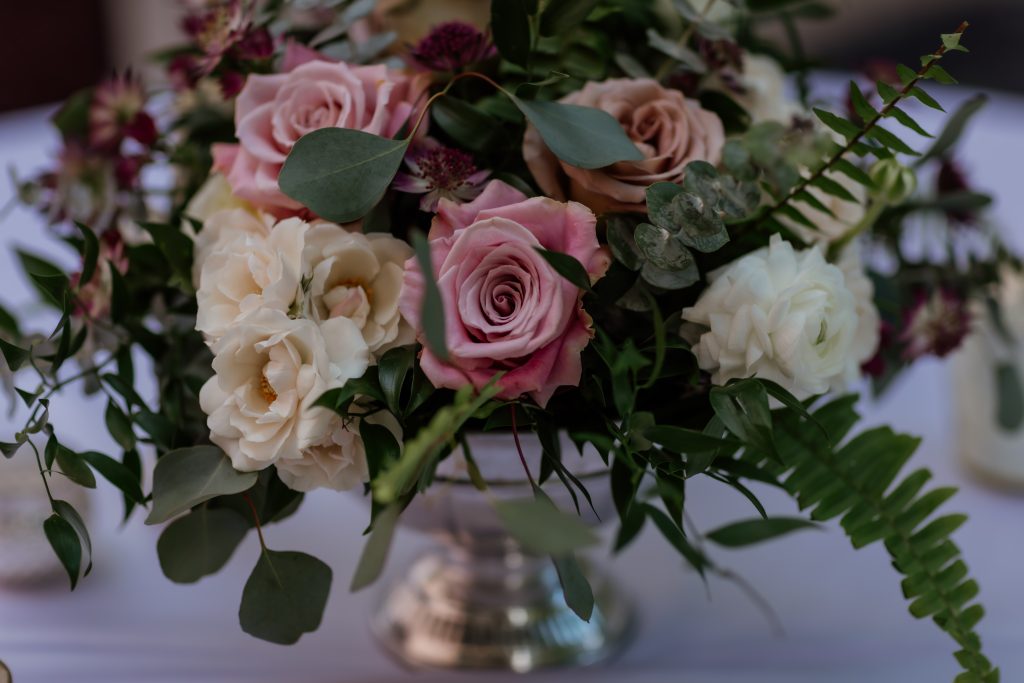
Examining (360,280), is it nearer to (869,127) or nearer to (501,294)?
(501,294)

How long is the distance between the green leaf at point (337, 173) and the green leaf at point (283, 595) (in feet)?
0.55

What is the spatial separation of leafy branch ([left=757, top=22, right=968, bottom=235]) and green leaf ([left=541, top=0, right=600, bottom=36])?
119 mm

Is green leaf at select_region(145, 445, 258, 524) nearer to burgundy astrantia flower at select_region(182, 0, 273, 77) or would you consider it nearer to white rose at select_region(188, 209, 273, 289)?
white rose at select_region(188, 209, 273, 289)

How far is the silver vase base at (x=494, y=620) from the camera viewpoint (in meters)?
0.63

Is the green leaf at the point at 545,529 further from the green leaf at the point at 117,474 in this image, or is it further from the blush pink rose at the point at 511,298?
the green leaf at the point at 117,474

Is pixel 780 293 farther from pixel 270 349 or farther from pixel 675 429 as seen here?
pixel 270 349

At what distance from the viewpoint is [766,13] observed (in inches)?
25.0

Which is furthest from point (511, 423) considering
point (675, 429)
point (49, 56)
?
point (49, 56)

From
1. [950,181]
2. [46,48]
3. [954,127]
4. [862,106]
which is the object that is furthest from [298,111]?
[46,48]

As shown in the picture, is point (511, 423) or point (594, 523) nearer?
point (511, 423)

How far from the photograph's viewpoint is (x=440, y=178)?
0.46 metres

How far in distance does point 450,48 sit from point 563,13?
61 mm

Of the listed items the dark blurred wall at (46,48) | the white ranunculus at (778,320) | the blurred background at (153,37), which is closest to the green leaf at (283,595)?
the white ranunculus at (778,320)

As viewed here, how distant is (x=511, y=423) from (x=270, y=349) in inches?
4.4
